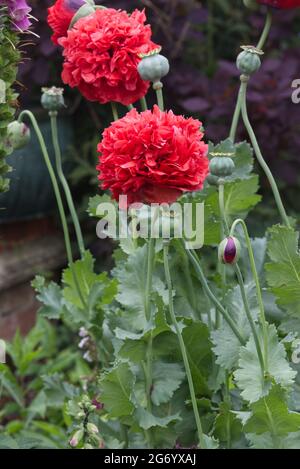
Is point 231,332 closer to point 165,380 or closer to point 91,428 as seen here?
point 165,380

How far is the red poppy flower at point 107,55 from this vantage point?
1.28 metres

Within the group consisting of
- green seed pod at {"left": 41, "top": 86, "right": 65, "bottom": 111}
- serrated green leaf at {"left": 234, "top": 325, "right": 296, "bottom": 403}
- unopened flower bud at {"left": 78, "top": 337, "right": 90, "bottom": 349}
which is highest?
green seed pod at {"left": 41, "top": 86, "right": 65, "bottom": 111}

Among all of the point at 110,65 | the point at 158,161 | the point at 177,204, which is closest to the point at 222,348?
the point at 177,204

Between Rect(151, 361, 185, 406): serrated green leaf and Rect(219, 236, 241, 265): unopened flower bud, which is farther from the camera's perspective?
Rect(151, 361, 185, 406): serrated green leaf

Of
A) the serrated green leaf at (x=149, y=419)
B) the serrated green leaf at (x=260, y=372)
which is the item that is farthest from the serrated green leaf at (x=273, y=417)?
the serrated green leaf at (x=149, y=419)

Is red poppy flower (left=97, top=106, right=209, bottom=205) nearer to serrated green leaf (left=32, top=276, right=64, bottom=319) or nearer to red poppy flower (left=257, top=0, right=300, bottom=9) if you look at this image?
red poppy flower (left=257, top=0, right=300, bottom=9)

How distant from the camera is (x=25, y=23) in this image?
1.23 meters

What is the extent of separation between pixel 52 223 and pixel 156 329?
168 cm

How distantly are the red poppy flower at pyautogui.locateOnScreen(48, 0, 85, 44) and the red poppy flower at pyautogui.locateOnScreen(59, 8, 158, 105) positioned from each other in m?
0.07

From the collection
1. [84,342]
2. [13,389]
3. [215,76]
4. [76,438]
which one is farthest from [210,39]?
[76,438]

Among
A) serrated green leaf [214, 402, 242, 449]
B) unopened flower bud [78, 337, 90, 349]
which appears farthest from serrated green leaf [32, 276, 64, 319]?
serrated green leaf [214, 402, 242, 449]

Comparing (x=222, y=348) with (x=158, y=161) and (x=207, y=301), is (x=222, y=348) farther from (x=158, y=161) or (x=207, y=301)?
(x=158, y=161)

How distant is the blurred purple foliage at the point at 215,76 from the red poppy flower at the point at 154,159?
4.85ft

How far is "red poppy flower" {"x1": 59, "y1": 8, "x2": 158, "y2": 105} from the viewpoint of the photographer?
1282mm
